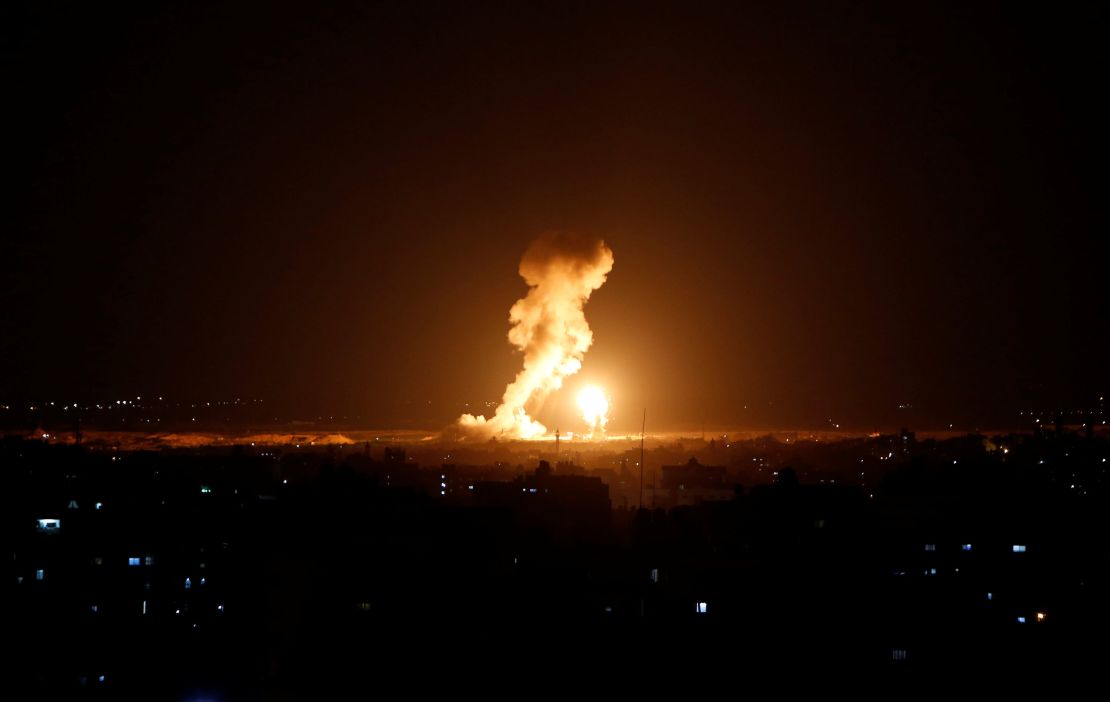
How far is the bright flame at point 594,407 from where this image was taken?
6456 centimetres

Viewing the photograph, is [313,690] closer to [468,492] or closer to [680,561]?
[680,561]

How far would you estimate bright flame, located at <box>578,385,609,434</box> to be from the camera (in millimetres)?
64562

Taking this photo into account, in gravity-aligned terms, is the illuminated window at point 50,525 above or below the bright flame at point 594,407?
below

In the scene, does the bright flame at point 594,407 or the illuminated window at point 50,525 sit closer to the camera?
the illuminated window at point 50,525

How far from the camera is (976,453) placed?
162ft

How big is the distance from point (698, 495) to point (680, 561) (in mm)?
17867

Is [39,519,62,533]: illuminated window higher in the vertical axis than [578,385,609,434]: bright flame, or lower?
lower

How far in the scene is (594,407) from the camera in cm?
6631

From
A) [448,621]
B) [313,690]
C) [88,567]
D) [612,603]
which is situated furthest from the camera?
[88,567]

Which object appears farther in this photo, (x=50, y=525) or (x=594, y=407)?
(x=594, y=407)

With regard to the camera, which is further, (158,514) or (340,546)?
(158,514)

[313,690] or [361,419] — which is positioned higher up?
[361,419]

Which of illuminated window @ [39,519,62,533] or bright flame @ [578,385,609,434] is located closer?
illuminated window @ [39,519,62,533]

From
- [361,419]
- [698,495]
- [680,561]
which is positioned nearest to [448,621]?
[680,561]
